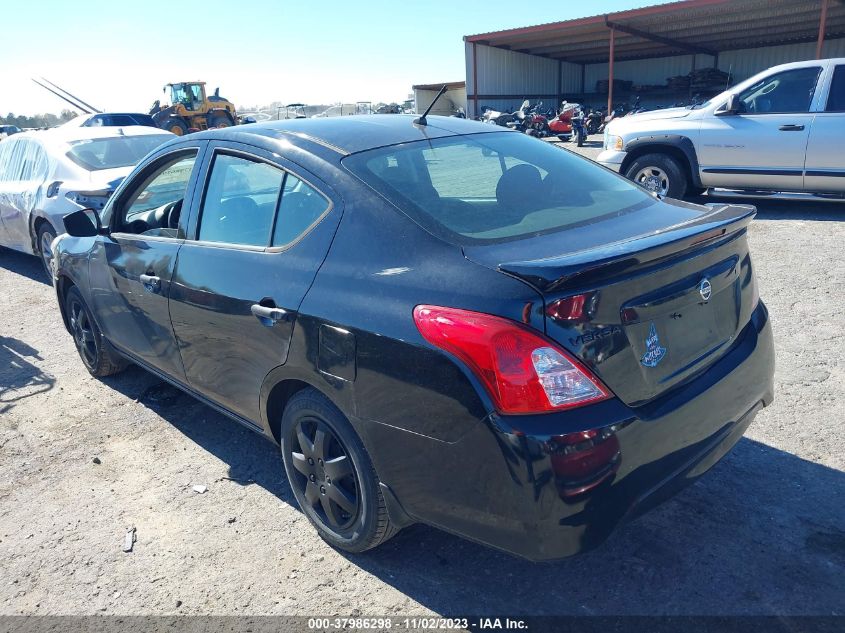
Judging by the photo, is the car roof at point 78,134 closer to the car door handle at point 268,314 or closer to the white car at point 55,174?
the white car at point 55,174

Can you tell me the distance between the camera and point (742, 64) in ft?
100.0

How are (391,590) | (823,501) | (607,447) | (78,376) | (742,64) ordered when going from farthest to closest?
1. (742,64)
2. (78,376)
3. (823,501)
4. (391,590)
5. (607,447)

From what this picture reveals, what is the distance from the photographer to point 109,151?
24.0 feet

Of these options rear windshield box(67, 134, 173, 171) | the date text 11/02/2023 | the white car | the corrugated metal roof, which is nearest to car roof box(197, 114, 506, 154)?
the date text 11/02/2023

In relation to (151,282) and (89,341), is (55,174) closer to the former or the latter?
(89,341)

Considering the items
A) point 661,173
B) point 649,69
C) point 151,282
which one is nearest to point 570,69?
point 649,69

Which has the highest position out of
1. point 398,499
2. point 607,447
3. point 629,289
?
point 629,289

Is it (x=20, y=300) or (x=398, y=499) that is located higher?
(x=398, y=499)

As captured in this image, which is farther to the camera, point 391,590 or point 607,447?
point 391,590

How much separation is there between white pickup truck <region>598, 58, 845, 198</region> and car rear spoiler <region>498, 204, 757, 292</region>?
6630mm

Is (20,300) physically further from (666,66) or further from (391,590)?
(666,66)

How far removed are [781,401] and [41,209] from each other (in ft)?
23.0

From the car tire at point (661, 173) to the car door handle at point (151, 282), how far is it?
22.5 feet

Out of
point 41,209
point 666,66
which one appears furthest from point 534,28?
point 41,209
